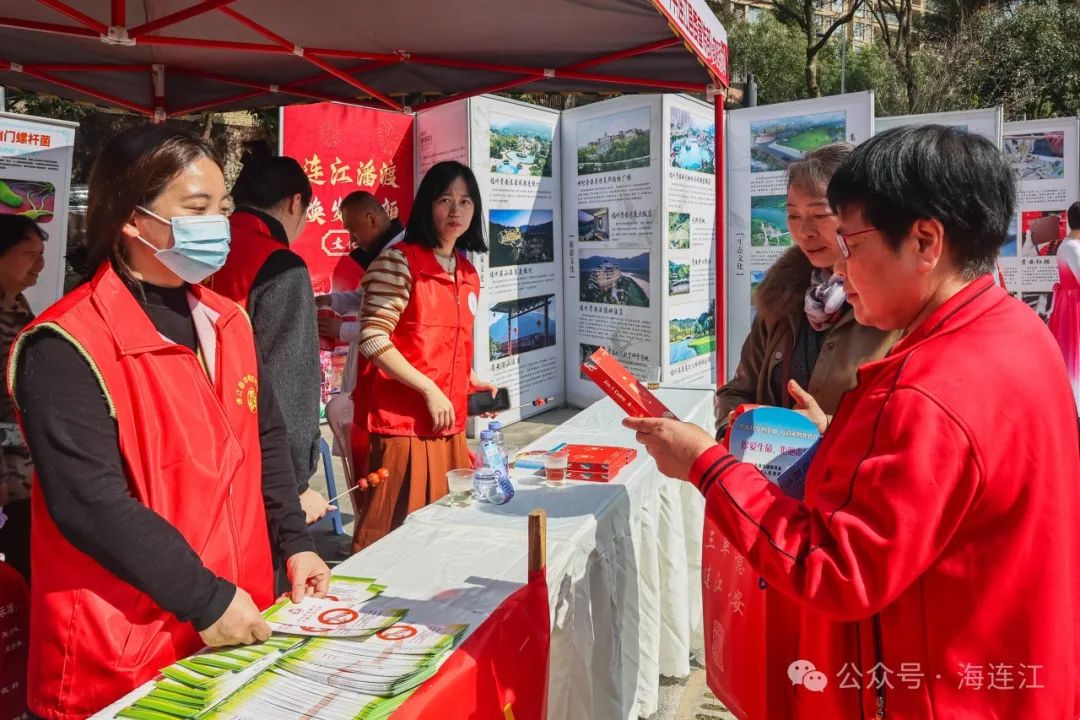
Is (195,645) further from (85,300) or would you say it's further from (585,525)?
(585,525)

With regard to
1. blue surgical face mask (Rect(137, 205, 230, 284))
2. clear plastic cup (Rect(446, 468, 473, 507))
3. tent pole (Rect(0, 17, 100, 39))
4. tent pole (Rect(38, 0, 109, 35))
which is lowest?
clear plastic cup (Rect(446, 468, 473, 507))

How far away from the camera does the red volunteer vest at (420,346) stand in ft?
9.25

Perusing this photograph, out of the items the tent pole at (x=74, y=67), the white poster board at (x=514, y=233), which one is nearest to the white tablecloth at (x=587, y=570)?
the tent pole at (x=74, y=67)

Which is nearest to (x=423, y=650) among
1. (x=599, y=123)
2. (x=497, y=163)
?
(x=497, y=163)

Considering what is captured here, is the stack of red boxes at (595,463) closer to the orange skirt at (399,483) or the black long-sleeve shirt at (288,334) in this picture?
the orange skirt at (399,483)

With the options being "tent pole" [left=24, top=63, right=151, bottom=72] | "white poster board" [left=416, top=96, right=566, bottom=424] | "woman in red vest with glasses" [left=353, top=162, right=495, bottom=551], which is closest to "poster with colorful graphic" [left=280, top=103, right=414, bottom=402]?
"white poster board" [left=416, top=96, right=566, bottom=424]

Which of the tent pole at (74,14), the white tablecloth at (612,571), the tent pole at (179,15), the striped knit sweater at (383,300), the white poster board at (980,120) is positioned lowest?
the white tablecloth at (612,571)

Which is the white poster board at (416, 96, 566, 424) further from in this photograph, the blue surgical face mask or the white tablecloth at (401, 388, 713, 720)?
the blue surgical face mask

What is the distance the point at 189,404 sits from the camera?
1.34m

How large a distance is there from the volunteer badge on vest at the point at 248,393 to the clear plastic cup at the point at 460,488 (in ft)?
2.51

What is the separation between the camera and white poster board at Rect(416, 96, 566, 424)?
5949 mm

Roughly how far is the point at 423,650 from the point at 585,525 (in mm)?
733

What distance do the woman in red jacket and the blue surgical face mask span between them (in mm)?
994

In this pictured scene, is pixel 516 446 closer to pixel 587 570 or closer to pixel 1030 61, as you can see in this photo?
pixel 587 570
